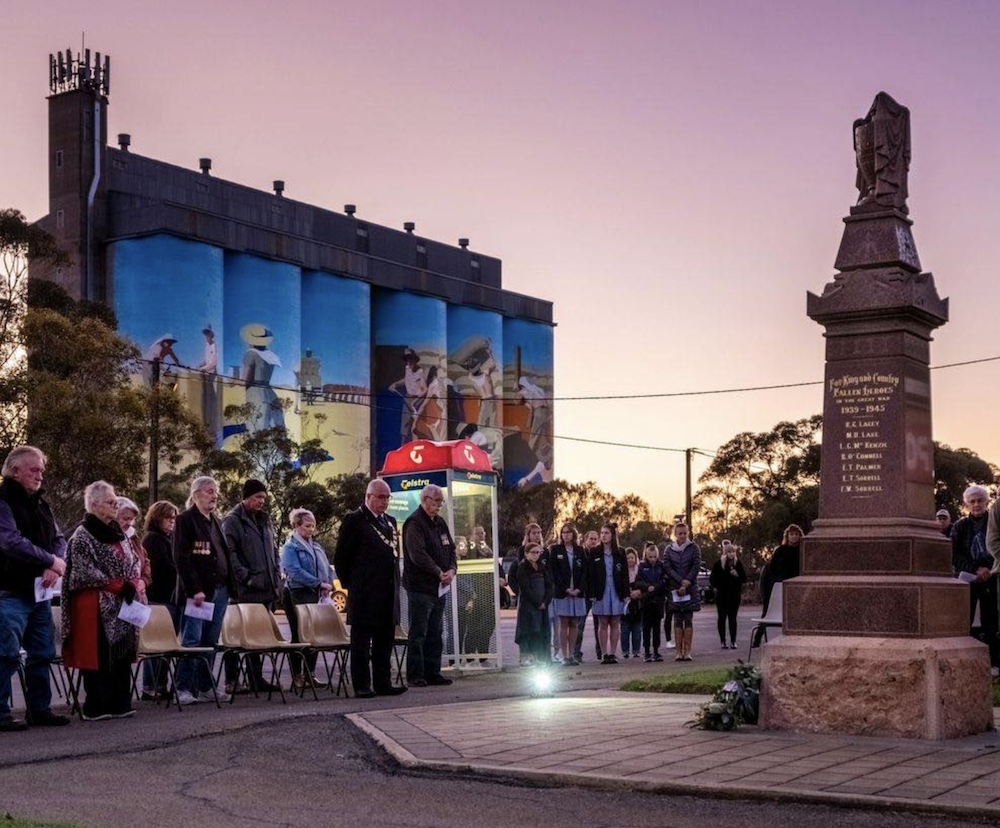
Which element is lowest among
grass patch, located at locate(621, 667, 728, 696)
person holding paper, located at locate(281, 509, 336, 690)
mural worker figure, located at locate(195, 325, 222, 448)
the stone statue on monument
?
grass patch, located at locate(621, 667, 728, 696)

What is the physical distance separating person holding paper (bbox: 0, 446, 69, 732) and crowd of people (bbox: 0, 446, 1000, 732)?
0.04 ft

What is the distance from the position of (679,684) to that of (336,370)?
A: 2947 inches

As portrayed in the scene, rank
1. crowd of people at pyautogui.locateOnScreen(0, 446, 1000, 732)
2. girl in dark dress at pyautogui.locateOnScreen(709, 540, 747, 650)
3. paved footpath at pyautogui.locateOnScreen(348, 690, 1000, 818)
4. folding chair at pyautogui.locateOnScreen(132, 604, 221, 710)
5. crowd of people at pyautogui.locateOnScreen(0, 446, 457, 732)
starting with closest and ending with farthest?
paved footpath at pyautogui.locateOnScreen(348, 690, 1000, 818) < crowd of people at pyautogui.locateOnScreen(0, 446, 457, 732) < crowd of people at pyautogui.locateOnScreen(0, 446, 1000, 732) < folding chair at pyautogui.locateOnScreen(132, 604, 221, 710) < girl in dark dress at pyautogui.locateOnScreen(709, 540, 747, 650)

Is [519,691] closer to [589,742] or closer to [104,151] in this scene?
[589,742]

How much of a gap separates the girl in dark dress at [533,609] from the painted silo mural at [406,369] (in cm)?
7499

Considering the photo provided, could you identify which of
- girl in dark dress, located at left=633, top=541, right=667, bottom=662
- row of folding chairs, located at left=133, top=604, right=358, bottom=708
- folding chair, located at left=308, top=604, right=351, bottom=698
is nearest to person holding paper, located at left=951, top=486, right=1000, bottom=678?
folding chair, located at left=308, top=604, right=351, bottom=698

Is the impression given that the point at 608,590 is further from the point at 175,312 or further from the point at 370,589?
the point at 175,312

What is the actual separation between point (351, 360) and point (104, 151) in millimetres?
20448

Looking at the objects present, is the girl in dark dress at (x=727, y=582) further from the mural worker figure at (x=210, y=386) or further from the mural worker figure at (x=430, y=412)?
the mural worker figure at (x=430, y=412)

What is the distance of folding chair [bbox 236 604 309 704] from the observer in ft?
47.3

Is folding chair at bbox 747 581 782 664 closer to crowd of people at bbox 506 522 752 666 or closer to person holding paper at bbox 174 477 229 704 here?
crowd of people at bbox 506 522 752 666

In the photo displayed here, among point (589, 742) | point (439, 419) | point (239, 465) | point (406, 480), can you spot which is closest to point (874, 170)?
point (589, 742)

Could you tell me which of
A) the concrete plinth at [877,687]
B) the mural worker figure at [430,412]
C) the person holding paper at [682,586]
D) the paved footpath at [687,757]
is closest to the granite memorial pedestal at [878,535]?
the concrete plinth at [877,687]

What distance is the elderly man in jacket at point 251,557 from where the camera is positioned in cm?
1526
